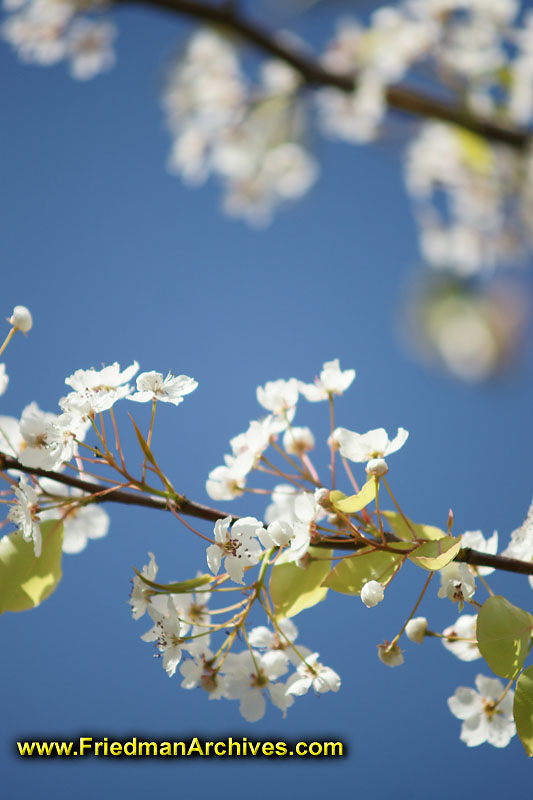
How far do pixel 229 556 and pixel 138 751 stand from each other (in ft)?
1.68

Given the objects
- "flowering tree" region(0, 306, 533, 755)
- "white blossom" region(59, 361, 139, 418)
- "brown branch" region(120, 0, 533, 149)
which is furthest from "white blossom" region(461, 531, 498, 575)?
"brown branch" region(120, 0, 533, 149)

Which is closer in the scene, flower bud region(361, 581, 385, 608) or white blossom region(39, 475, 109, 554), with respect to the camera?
flower bud region(361, 581, 385, 608)

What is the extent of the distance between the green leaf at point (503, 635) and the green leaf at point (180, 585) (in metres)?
0.30

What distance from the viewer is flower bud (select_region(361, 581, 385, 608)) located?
68 cm

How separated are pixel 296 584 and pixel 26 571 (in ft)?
1.05

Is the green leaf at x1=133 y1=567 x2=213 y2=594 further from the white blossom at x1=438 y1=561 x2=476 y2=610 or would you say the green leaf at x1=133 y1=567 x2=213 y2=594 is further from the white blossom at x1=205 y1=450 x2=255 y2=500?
the white blossom at x1=438 y1=561 x2=476 y2=610

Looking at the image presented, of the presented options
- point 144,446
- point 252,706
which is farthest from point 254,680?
point 144,446

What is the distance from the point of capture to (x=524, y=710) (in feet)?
2.26

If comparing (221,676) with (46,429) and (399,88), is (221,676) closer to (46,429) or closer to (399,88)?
(46,429)

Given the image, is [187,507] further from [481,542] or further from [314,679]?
[481,542]

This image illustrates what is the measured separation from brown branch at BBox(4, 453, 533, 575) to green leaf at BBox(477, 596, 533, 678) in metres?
0.04

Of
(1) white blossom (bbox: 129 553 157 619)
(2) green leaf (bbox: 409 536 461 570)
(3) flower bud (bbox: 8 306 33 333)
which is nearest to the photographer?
(2) green leaf (bbox: 409 536 461 570)

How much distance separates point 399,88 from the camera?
2.20 metres

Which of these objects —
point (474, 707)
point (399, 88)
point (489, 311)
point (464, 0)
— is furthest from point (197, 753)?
point (464, 0)
